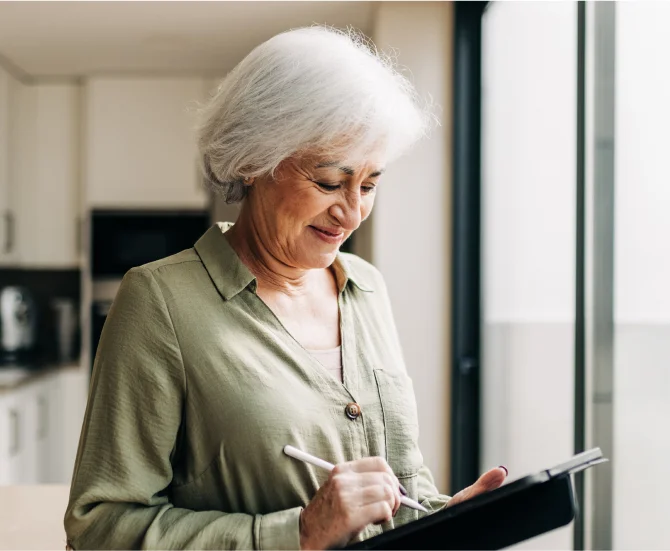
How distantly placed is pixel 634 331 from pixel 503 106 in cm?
123

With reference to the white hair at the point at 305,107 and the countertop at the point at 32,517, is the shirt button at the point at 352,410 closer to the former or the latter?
the white hair at the point at 305,107

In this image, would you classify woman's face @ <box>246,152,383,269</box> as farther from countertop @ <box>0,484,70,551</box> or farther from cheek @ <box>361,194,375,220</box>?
countertop @ <box>0,484,70,551</box>

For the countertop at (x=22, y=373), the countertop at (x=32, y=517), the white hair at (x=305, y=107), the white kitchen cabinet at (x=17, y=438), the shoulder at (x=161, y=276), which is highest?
the white hair at (x=305, y=107)

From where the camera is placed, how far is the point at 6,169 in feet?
12.0

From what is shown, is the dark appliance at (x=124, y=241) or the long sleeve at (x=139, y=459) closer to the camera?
the long sleeve at (x=139, y=459)

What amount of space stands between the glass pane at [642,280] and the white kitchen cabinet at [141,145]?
2604mm

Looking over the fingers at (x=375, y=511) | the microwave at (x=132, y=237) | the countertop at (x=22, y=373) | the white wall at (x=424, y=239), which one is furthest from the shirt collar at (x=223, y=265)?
the microwave at (x=132, y=237)

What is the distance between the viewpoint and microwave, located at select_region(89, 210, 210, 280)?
3.70 metres

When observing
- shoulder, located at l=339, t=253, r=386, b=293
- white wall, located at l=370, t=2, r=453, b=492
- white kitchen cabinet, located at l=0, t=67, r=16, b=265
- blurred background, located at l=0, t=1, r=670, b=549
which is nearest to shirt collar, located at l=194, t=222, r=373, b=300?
shoulder, located at l=339, t=253, r=386, b=293

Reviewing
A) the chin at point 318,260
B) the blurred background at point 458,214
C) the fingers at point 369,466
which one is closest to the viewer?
the fingers at point 369,466

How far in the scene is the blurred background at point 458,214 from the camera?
147 cm

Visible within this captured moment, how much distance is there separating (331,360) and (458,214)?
1784 millimetres

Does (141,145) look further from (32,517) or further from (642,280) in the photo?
(642,280)

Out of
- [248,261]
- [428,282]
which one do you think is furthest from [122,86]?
[248,261]
